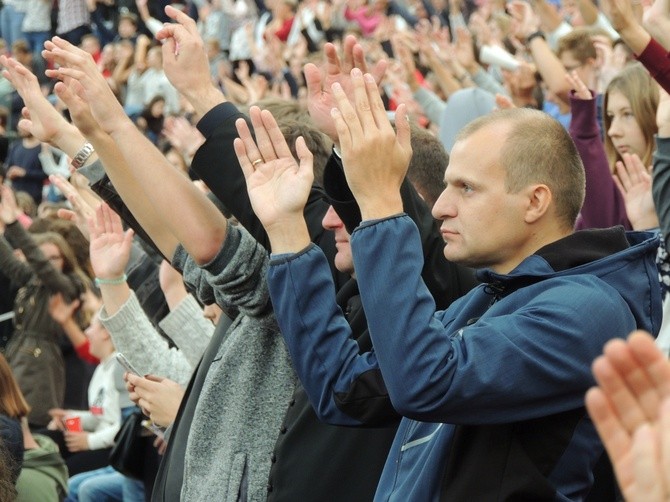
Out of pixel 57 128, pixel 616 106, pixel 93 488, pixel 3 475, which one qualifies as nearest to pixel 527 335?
pixel 3 475

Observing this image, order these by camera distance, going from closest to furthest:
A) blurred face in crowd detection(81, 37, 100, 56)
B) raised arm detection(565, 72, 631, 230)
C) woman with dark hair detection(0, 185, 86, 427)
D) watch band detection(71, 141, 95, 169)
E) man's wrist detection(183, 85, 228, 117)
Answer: man's wrist detection(183, 85, 228, 117) < watch band detection(71, 141, 95, 169) < raised arm detection(565, 72, 631, 230) < woman with dark hair detection(0, 185, 86, 427) < blurred face in crowd detection(81, 37, 100, 56)

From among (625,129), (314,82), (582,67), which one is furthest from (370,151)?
(582,67)

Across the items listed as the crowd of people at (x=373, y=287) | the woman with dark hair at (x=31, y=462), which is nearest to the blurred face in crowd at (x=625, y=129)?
the crowd of people at (x=373, y=287)

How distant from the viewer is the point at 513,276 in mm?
2027

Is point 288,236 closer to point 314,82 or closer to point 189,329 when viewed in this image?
point 314,82

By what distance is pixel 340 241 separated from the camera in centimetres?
246

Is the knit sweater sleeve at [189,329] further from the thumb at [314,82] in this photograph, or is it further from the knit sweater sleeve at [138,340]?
the thumb at [314,82]

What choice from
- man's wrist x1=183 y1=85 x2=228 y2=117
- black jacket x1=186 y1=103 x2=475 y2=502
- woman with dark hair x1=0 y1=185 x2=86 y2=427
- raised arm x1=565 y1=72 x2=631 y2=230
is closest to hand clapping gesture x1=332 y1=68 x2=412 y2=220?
black jacket x1=186 y1=103 x2=475 y2=502

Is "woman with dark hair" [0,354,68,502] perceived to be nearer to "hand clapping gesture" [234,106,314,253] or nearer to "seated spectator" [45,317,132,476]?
"seated spectator" [45,317,132,476]

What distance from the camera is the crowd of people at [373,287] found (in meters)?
1.87

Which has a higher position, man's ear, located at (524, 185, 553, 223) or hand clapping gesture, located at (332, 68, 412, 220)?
hand clapping gesture, located at (332, 68, 412, 220)

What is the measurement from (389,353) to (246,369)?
80cm

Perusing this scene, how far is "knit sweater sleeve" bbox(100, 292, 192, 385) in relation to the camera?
11.0ft

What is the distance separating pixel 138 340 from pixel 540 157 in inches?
65.0
